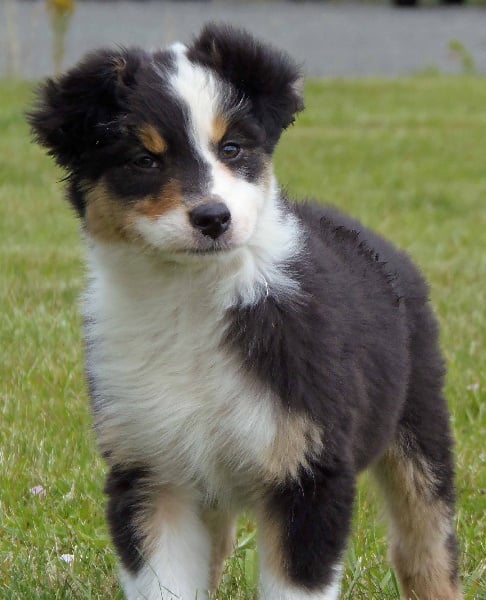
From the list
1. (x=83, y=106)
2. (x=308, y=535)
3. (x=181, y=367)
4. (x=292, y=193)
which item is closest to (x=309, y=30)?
(x=292, y=193)

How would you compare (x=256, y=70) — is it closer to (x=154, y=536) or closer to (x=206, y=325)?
(x=206, y=325)

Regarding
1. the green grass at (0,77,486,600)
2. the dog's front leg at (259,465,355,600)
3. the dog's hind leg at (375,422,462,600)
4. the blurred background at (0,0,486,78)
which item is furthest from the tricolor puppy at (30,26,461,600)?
Answer: the blurred background at (0,0,486,78)

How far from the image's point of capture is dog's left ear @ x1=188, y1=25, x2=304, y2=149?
152 inches

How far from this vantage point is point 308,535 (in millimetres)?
3645

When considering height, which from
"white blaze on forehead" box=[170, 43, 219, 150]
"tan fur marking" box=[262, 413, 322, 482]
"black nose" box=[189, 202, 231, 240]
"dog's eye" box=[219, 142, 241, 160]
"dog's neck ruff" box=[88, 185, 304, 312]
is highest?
"white blaze on forehead" box=[170, 43, 219, 150]

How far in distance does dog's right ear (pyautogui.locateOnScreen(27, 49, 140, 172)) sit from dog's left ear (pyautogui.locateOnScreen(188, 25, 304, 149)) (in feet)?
0.73

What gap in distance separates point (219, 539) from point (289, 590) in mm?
756

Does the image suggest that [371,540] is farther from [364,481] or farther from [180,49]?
[180,49]

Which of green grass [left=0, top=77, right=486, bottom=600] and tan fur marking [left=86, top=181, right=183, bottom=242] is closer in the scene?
tan fur marking [left=86, top=181, right=183, bottom=242]

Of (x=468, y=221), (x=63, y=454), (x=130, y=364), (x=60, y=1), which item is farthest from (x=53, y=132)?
(x=60, y=1)

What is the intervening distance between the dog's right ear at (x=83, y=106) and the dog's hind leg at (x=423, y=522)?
1.51 meters

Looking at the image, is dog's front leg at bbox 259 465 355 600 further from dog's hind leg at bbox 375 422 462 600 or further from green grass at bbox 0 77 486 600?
dog's hind leg at bbox 375 422 462 600

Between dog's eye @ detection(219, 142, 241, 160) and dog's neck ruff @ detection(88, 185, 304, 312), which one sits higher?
dog's eye @ detection(219, 142, 241, 160)

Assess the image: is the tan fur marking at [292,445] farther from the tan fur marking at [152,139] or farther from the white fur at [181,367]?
the tan fur marking at [152,139]
